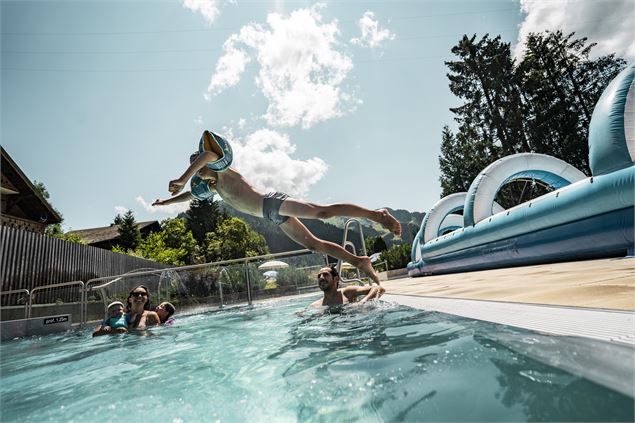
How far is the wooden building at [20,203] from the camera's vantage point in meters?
15.0

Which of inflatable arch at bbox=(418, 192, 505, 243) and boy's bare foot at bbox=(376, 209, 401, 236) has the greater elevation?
inflatable arch at bbox=(418, 192, 505, 243)

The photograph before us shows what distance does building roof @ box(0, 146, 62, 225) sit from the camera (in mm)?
15062

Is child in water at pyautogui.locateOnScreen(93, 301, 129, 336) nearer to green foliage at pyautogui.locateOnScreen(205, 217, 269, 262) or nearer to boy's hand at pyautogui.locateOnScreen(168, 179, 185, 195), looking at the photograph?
boy's hand at pyautogui.locateOnScreen(168, 179, 185, 195)

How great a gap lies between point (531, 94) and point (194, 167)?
31105mm

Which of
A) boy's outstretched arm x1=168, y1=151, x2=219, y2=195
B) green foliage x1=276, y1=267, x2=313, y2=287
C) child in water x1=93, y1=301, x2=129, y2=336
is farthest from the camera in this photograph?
green foliage x1=276, y1=267, x2=313, y2=287

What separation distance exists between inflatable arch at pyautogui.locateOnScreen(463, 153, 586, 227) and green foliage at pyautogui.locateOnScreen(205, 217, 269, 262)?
30.0 metres

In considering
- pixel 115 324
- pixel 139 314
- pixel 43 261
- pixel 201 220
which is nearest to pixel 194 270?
pixel 139 314

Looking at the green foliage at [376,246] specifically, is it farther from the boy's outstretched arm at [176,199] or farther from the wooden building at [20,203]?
the boy's outstretched arm at [176,199]

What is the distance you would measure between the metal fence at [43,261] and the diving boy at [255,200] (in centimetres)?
734

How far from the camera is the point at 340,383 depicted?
1.33 metres

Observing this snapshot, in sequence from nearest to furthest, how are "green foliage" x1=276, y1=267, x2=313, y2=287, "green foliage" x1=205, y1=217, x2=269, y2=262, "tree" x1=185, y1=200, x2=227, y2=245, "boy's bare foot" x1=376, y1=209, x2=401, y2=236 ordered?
"boy's bare foot" x1=376, y1=209, x2=401, y2=236, "green foliage" x1=276, y1=267, x2=313, y2=287, "green foliage" x1=205, y1=217, x2=269, y2=262, "tree" x1=185, y1=200, x2=227, y2=245

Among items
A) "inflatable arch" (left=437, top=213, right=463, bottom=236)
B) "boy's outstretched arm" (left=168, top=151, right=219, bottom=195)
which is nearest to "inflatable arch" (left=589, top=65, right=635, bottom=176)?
"boy's outstretched arm" (left=168, top=151, right=219, bottom=195)

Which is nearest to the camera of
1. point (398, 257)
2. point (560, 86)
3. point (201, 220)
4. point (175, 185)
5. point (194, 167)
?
point (194, 167)

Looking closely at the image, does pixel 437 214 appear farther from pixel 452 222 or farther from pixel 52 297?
pixel 52 297
